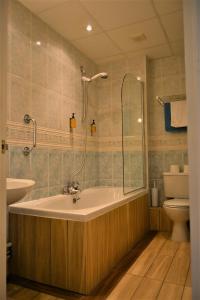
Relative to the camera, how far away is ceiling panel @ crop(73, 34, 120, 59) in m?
2.84

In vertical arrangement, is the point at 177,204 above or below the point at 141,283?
above

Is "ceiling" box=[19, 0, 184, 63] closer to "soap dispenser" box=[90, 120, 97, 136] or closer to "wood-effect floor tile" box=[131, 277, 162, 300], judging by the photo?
"soap dispenser" box=[90, 120, 97, 136]

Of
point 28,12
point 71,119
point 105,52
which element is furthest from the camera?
point 105,52

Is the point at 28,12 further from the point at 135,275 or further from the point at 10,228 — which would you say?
the point at 135,275

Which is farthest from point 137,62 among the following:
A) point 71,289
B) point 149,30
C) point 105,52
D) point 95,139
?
point 71,289

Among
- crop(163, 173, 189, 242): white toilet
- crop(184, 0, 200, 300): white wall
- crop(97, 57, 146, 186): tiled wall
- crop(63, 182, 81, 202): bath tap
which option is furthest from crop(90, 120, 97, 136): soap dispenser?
crop(184, 0, 200, 300): white wall

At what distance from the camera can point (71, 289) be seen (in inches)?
66.2

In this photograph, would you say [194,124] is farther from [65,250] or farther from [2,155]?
[65,250]

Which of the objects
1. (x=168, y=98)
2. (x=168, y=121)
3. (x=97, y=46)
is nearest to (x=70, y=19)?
(x=97, y=46)

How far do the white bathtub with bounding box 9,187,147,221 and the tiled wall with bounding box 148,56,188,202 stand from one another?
495mm

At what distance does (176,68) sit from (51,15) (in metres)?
1.87

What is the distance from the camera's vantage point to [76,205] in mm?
2732

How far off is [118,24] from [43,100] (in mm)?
1187

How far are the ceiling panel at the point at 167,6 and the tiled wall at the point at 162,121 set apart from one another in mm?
1088
